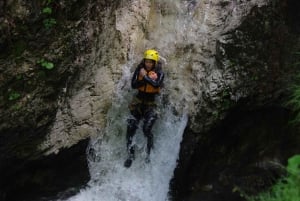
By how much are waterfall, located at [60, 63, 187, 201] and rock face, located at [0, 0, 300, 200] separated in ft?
0.61

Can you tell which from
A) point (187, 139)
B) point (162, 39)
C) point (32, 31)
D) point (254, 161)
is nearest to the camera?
point (32, 31)

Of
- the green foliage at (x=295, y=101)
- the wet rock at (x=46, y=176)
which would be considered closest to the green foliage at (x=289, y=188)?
the green foliage at (x=295, y=101)

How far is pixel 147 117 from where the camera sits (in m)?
6.92

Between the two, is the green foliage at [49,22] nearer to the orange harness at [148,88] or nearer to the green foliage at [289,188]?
the orange harness at [148,88]

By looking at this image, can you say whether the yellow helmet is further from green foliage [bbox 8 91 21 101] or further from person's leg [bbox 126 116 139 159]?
green foliage [bbox 8 91 21 101]

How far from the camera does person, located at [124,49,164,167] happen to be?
6.76 m

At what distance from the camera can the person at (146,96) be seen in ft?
22.2

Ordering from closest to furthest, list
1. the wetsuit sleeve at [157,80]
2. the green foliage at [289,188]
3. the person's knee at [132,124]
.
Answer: the green foliage at [289,188], the wetsuit sleeve at [157,80], the person's knee at [132,124]

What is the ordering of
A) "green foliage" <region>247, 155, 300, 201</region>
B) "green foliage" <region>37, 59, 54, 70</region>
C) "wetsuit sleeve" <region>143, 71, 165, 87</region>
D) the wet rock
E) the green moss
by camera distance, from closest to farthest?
1. "green foliage" <region>247, 155, 300, 201</region>
2. the green moss
3. "green foliage" <region>37, 59, 54, 70</region>
4. the wet rock
5. "wetsuit sleeve" <region>143, 71, 165, 87</region>

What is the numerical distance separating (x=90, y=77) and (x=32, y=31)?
4.59 feet

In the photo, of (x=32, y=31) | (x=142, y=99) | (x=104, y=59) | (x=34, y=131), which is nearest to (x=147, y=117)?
(x=142, y=99)

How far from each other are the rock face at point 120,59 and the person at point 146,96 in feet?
1.23

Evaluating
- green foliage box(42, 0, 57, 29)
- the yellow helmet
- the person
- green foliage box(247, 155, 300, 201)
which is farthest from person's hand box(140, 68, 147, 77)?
green foliage box(247, 155, 300, 201)

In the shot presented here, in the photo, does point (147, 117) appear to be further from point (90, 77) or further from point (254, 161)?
point (254, 161)
